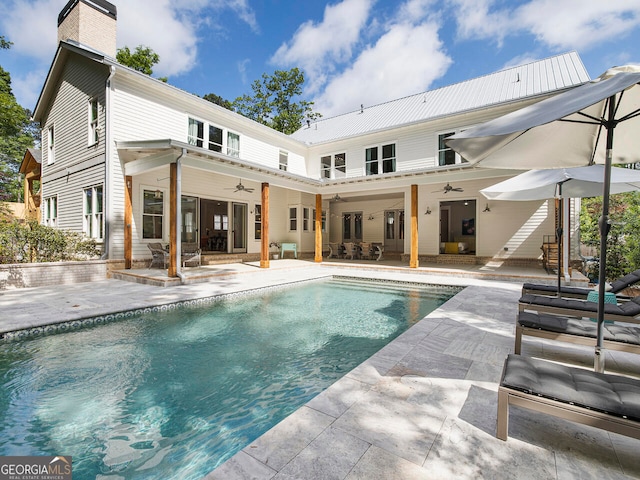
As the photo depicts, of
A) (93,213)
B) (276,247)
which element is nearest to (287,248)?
(276,247)

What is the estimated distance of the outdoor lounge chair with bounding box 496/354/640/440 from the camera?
5.19 feet

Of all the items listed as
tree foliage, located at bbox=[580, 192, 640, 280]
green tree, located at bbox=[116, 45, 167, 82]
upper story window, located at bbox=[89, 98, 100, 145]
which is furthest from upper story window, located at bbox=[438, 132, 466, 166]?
green tree, located at bbox=[116, 45, 167, 82]

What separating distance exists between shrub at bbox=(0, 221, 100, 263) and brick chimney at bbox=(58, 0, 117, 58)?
280 inches

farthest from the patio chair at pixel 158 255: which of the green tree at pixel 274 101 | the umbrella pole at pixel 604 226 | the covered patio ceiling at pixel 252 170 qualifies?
the green tree at pixel 274 101

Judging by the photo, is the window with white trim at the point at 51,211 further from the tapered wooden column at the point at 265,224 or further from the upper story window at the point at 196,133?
the tapered wooden column at the point at 265,224

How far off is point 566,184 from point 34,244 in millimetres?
12194

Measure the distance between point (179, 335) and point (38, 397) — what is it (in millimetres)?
1726

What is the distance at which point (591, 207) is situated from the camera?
1267cm

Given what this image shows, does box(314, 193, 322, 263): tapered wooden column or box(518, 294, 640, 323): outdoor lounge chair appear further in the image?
box(314, 193, 322, 263): tapered wooden column

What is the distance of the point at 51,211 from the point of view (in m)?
12.3

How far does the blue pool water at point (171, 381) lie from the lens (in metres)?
2.11

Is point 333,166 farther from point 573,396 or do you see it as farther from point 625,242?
point 573,396

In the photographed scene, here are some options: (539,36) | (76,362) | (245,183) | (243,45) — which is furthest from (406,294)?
(243,45)

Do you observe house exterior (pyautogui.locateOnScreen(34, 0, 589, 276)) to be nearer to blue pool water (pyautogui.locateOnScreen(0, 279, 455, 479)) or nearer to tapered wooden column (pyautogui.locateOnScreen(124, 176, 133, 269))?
tapered wooden column (pyautogui.locateOnScreen(124, 176, 133, 269))
